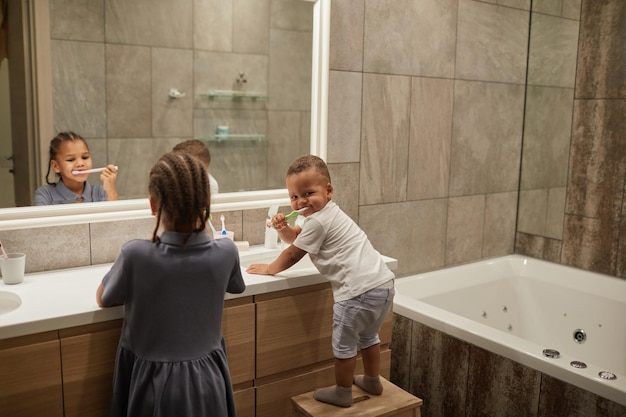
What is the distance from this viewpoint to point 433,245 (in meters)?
3.02

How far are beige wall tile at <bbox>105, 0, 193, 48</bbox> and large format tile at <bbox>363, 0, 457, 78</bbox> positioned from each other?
77 centimetres

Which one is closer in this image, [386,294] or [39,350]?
[39,350]

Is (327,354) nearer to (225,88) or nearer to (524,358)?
(524,358)

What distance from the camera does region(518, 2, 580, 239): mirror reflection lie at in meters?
3.12

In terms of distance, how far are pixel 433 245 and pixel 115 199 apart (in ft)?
5.18

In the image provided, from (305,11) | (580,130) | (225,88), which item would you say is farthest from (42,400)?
(580,130)

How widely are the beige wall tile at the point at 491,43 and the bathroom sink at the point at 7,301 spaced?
2.15 metres

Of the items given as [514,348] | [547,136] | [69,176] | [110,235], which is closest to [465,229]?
[547,136]

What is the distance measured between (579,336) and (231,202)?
70.2 inches

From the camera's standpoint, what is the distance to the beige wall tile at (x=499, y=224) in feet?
10.6

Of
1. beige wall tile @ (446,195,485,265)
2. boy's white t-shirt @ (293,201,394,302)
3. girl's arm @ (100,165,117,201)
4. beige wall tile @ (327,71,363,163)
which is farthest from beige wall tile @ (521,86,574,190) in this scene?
girl's arm @ (100,165,117,201)

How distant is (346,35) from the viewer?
8.32 feet

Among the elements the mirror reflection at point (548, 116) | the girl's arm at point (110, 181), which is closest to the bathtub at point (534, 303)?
the mirror reflection at point (548, 116)

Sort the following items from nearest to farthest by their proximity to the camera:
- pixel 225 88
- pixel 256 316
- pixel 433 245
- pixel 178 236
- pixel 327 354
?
pixel 178 236 → pixel 256 316 → pixel 327 354 → pixel 225 88 → pixel 433 245
